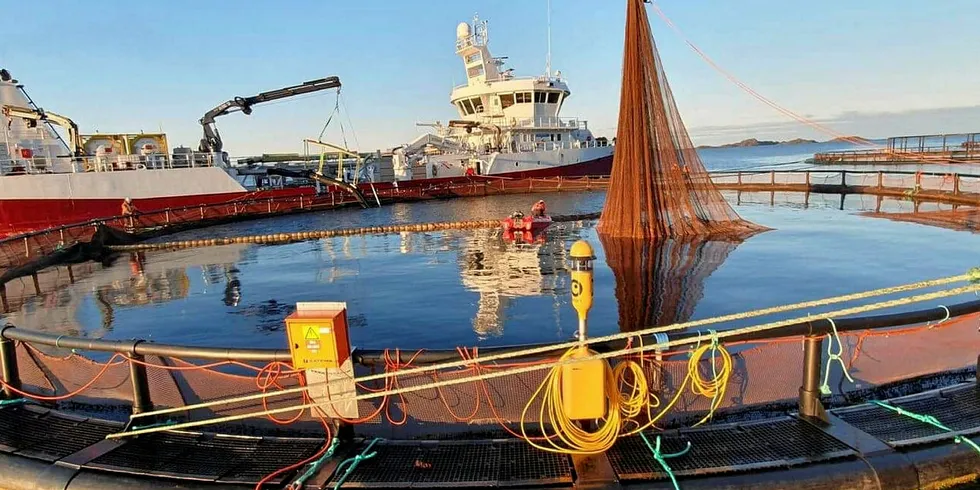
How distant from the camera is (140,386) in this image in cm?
388

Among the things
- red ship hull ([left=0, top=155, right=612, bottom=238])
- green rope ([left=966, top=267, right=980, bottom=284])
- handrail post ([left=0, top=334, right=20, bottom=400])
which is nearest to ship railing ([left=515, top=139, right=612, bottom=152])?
red ship hull ([left=0, top=155, right=612, bottom=238])

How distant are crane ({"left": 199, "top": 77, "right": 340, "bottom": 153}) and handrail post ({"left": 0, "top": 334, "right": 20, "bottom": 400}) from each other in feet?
96.2

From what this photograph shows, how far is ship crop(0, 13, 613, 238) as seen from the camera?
24781mm

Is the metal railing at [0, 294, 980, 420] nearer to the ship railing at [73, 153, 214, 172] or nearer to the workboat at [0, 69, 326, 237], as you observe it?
the workboat at [0, 69, 326, 237]

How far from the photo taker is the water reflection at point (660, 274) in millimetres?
7902

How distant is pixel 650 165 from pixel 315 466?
429 inches

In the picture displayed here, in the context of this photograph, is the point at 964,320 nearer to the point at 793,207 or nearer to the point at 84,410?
the point at 84,410

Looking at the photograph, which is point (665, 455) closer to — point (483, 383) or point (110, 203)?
point (483, 383)

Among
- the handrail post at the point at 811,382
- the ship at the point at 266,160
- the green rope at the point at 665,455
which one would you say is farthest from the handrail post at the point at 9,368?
the ship at the point at 266,160

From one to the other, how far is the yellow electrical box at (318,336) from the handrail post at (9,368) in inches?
105

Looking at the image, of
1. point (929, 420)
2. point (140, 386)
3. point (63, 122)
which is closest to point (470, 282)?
point (140, 386)

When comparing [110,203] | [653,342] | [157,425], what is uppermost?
[110,203]

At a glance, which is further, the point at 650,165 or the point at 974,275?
the point at 650,165

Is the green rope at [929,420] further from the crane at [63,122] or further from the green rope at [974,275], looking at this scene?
the crane at [63,122]
